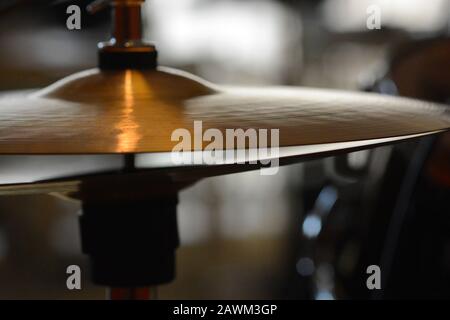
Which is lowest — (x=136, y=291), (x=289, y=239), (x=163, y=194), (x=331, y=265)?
(x=289, y=239)

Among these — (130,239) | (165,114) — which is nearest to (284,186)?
(130,239)

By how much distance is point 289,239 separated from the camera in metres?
2.45

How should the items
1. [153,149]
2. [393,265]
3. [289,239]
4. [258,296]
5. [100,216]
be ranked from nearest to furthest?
[153,149], [100,216], [393,265], [258,296], [289,239]

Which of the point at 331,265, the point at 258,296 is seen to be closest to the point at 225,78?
the point at 258,296

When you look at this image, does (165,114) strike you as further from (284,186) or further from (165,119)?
(284,186)

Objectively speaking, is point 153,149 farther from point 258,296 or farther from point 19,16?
point 19,16

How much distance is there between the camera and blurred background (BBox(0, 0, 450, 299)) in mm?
998

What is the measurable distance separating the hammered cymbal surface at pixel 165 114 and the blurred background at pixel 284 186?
322 millimetres

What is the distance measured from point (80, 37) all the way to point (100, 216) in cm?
205

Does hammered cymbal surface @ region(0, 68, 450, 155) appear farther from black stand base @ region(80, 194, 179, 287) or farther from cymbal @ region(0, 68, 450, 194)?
black stand base @ region(80, 194, 179, 287)

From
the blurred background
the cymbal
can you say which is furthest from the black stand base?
the blurred background

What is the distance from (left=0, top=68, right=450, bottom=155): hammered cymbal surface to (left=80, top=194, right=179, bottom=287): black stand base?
4.2 inches

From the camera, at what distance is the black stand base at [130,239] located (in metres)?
0.68

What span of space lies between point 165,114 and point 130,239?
6.5 inches
